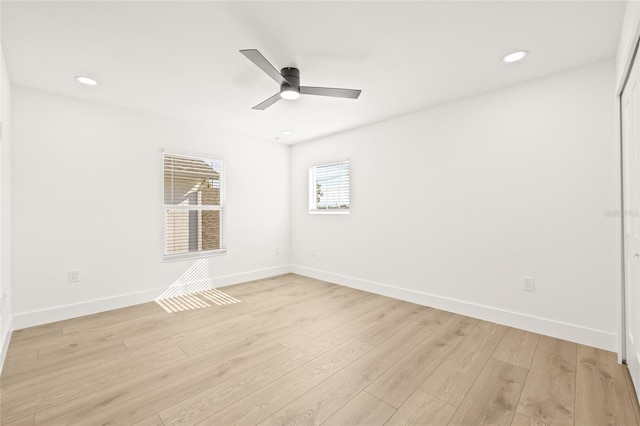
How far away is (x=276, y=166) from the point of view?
507 centimetres

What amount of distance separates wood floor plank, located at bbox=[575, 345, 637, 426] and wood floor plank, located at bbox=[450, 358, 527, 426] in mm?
308

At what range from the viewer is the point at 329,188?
4754mm

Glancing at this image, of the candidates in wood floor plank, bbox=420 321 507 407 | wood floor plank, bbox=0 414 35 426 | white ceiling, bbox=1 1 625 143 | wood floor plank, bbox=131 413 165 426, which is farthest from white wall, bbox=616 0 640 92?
wood floor plank, bbox=0 414 35 426

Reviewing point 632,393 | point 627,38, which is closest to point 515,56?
point 627,38

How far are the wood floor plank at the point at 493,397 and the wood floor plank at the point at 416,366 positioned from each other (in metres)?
0.29

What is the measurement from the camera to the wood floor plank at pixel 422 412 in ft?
5.06

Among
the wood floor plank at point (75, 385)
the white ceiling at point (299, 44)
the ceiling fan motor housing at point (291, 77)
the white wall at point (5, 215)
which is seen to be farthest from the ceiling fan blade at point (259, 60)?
the wood floor plank at point (75, 385)

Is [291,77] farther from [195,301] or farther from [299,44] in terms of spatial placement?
[195,301]

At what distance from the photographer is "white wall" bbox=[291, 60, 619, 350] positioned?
7.92 feet

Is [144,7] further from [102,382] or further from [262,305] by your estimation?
[262,305]

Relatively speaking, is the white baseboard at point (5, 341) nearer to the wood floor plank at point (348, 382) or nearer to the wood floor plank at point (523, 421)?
the wood floor plank at point (348, 382)

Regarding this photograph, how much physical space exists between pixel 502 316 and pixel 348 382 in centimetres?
192

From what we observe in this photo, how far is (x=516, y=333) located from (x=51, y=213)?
487cm

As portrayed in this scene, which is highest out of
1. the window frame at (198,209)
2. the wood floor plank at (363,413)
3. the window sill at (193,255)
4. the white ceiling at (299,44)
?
the white ceiling at (299,44)
